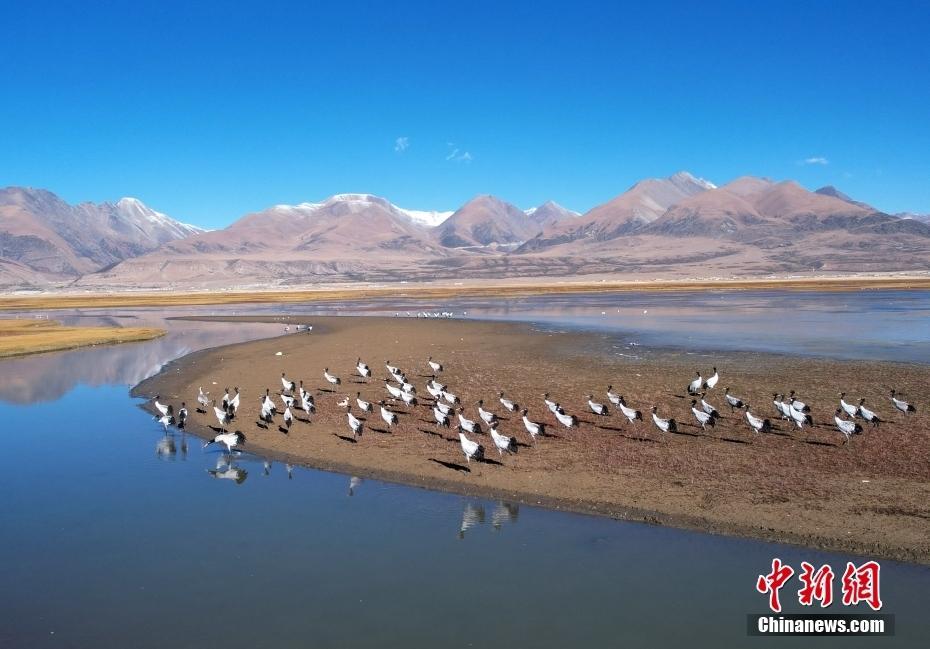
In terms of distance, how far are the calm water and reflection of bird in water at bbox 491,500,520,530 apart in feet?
0.24

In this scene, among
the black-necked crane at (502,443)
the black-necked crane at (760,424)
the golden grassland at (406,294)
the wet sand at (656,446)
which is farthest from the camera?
the golden grassland at (406,294)

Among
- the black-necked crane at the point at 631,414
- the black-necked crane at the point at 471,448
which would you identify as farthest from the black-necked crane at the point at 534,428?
the black-necked crane at the point at 631,414

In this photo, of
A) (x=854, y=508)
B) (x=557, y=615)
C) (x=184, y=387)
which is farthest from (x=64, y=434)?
(x=854, y=508)

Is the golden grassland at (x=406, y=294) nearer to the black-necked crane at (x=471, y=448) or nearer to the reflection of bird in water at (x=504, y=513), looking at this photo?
the black-necked crane at (x=471, y=448)

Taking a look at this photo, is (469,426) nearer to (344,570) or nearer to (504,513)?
(504,513)

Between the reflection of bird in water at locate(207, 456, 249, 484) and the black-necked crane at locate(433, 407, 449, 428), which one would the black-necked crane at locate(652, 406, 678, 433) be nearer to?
the black-necked crane at locate(433, 407, 449, 428)

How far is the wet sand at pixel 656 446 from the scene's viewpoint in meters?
13.1

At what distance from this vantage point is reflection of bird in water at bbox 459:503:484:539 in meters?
13.2

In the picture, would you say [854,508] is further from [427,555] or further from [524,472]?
[427,555]

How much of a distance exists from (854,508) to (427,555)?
803cm

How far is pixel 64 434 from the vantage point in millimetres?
21172

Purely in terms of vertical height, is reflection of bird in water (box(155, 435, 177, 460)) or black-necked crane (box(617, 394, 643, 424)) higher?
black-necked crane (box(617, 394, 643, 424))

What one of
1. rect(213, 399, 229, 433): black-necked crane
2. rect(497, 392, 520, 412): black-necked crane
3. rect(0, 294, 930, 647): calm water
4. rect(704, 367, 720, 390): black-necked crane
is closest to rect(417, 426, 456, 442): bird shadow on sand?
rect(497, 392, 520, 412): black-necked crane

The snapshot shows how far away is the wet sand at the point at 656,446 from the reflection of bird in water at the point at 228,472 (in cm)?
110
